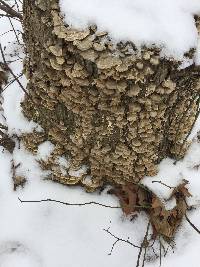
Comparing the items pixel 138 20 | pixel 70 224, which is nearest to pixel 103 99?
A: pixel 138 20

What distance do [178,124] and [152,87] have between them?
19.0 inches

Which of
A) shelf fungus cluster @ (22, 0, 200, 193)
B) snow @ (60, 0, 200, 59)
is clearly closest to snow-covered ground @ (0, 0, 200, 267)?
shelf fungus cluster @ (22, 0, 200, 193)

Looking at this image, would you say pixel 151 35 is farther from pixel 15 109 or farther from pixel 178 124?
pixel 15 109

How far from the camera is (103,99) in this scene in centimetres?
226

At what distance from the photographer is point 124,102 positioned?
2277 mm

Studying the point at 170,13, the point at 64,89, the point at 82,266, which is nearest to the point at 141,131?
the point at 64,89

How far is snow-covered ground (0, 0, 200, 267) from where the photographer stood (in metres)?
2.75

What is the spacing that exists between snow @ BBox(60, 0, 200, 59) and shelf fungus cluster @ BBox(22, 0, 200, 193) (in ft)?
0.15

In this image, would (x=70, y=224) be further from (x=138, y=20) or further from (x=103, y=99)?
(x=138, y=20)

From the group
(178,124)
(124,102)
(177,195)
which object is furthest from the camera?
(177,195)

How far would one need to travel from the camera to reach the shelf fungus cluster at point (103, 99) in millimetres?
2102

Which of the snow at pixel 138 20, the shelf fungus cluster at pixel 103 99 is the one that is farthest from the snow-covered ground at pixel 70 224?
the snow at pixel 138 20

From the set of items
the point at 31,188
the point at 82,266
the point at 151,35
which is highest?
the point at 151,35

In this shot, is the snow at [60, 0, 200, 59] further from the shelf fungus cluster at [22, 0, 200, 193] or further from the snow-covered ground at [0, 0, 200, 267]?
the snow-covered ground at [0, 0, 200, 267]
